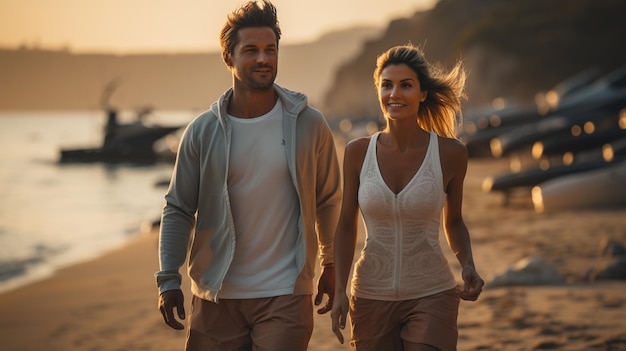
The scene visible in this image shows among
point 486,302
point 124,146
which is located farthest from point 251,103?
point 124,146

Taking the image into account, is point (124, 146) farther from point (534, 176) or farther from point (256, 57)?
point (256, 57)

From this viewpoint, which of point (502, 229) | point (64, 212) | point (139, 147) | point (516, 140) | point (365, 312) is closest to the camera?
point (365, 312)

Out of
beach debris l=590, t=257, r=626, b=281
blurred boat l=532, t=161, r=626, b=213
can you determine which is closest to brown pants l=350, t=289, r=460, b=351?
beach debris l=590, t=257, r=626, b=281

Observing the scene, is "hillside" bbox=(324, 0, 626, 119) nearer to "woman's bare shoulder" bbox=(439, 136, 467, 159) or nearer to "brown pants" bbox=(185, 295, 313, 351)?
"woman's bare shoulder" bbox=(439, 136, 467, 159)

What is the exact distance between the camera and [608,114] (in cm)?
3225

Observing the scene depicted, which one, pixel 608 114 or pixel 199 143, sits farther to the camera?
pixel 608 114

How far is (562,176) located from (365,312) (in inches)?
643

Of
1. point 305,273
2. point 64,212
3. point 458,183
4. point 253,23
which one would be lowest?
point 64,212

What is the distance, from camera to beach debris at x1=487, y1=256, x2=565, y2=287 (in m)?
9.83

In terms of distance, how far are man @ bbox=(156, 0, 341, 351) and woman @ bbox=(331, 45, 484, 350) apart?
0.23 metres

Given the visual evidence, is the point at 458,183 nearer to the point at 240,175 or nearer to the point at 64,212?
the point at 240,175

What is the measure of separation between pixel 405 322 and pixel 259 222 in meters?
0.86

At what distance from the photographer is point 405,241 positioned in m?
4.21

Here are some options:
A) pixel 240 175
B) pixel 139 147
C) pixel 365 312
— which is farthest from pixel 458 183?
pixel 139 147
